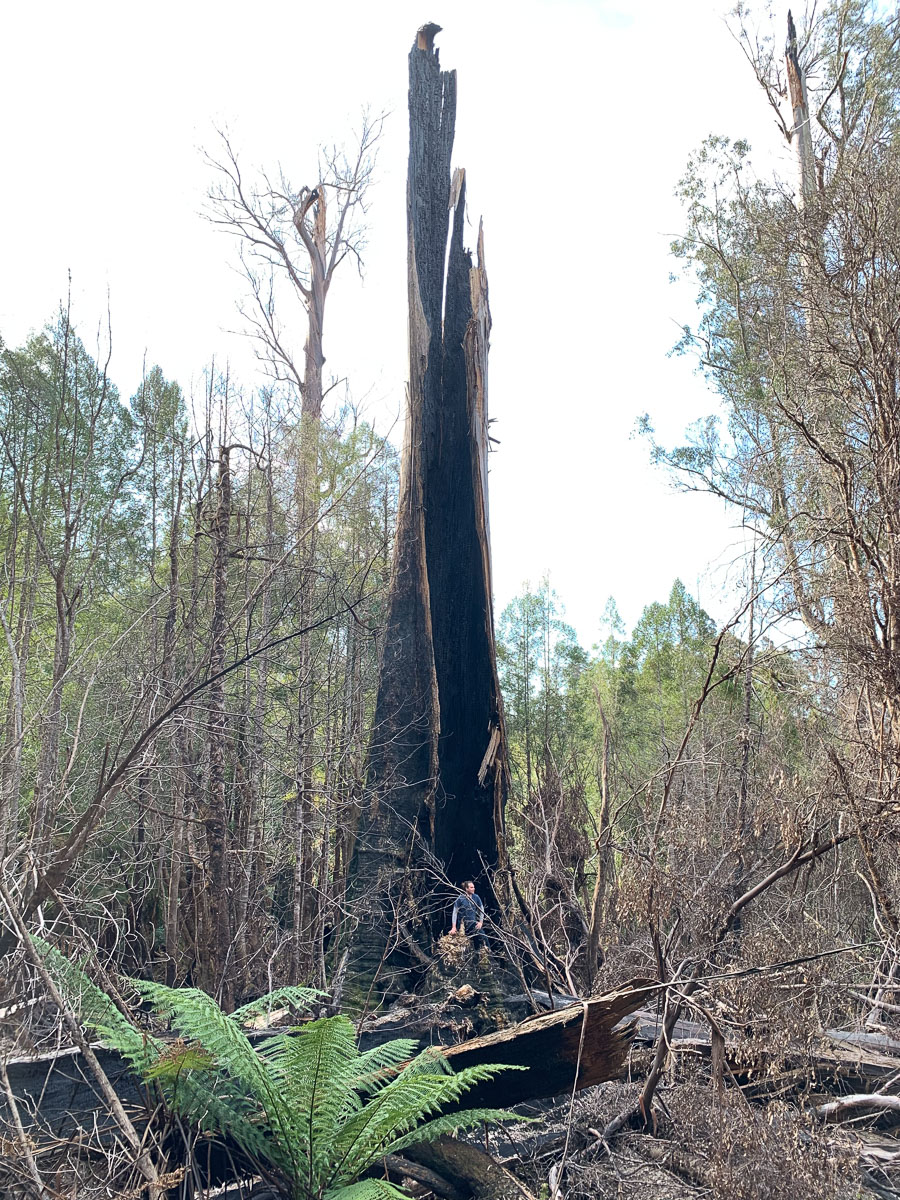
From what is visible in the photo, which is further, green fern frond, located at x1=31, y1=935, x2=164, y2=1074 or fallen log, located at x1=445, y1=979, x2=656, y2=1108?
fallen log, located at x1=445, y1=979, x2=656, y2=1108

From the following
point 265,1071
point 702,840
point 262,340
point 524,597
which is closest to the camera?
point 265,1071

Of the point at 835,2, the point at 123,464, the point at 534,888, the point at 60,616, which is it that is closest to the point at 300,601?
the point at 534,888

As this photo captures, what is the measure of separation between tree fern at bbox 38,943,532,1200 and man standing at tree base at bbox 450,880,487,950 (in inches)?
108

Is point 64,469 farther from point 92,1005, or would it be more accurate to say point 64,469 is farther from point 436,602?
point 92,1005

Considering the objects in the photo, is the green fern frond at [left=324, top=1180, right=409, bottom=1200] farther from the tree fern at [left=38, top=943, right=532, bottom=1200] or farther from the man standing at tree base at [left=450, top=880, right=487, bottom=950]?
the man standing at tree base at [left=450, top=880, right=487, bottom=950]

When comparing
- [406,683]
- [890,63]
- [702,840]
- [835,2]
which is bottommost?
[702,840]

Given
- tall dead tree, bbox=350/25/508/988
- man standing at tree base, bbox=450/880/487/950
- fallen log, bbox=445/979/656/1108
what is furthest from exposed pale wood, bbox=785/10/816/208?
fallen log, bbox=445/979/656/1108

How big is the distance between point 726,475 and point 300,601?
1023cm

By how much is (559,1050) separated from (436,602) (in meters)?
4.30

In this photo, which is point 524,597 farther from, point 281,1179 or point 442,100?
point 281,1179

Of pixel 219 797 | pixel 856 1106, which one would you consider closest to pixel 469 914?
pixel 219 797

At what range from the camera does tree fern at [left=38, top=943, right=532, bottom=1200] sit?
3.36 meters

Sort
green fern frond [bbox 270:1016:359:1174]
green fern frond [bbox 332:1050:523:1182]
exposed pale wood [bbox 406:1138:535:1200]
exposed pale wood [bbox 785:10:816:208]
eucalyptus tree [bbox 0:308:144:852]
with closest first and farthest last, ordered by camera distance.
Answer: green fern frond [bbox 270:1016:359:1174], green fern frond [bbox 332:1050:523:1182], exposed pale wood [bbox 406:1138:535:1200], eucalyptus tree [bbox 0:308:144:852], exposed pale wood [bbox 785:10:816:208]

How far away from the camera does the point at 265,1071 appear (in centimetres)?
340
